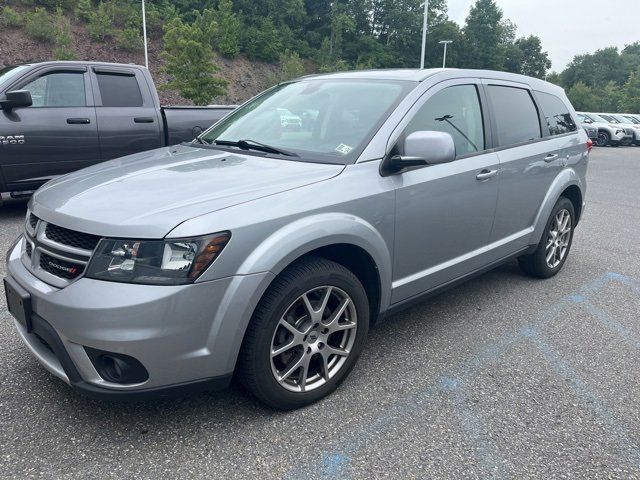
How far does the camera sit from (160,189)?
2459mm

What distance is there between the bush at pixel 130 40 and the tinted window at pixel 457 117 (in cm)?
3713

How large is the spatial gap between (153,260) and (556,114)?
3.93 m

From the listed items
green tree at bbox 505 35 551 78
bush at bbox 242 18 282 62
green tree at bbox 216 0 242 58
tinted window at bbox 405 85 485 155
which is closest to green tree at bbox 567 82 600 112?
green tree at bbox 505 35 551 78

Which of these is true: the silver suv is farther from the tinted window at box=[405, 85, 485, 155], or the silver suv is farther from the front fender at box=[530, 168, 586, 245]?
the front fender at box=[530, 168, 586, 245]

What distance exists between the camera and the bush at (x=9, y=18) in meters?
30.4

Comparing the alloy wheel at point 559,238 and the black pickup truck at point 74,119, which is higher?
the black pickup truck at point 74,119

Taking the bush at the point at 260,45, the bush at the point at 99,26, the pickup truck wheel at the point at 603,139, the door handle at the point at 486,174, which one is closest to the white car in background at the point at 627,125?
the pickup truck wheel at the point at 603,139

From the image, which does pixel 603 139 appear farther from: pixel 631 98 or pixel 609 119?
pixel 631 98

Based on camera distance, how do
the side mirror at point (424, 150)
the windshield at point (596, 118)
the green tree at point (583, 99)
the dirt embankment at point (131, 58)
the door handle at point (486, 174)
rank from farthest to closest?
the green tree at point (583, 99)
the dirt embankment at point (131, 58)
the windshield at point (596, 118)
the door handle at point (486, 174)
the side mirror at point (424, 150)

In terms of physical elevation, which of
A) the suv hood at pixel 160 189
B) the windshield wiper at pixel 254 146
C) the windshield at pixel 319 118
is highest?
the windshield at pixel 319 118

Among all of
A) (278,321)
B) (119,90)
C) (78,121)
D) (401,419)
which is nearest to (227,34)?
(119,90)

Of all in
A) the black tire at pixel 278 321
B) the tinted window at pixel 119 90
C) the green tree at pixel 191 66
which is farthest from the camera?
the green tree at pixel 191 66

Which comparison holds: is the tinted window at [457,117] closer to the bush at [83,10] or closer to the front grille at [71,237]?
the front grille at [71,237]

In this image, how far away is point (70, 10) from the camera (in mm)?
36844
